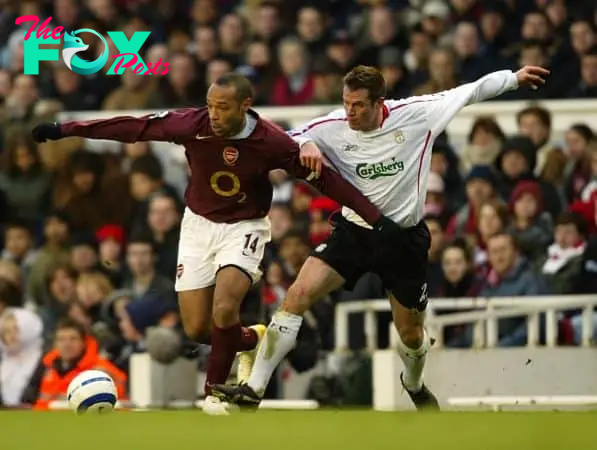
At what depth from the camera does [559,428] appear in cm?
844

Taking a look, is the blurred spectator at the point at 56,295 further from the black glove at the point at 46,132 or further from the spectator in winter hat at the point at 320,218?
the black glove at the point at 46,132

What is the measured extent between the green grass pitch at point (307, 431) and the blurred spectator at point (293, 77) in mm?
9900

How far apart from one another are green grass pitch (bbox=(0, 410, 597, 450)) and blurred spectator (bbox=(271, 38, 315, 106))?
32.5 ft

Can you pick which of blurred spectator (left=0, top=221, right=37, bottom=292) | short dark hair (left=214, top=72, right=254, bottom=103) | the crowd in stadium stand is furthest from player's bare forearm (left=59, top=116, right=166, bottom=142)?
blurred spectator (left=0, top=221, right=37, bottom=292)

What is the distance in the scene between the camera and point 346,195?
11.9m

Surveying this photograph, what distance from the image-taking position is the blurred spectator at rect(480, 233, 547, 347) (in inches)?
618

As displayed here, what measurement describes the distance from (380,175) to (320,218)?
468 cm

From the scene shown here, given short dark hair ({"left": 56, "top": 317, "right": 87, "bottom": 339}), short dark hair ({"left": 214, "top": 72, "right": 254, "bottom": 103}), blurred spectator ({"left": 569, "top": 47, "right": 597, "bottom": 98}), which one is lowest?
short dark hair ({"left": 56, "top": 317, "right": 87, "bottom": 339})

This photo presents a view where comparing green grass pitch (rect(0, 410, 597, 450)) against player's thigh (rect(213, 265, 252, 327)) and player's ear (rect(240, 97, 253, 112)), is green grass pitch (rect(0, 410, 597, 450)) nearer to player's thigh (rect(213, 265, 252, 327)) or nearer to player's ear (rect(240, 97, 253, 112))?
player's thigh (rect(213, 265, 252, 327))

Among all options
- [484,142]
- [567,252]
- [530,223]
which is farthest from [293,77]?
[567,252]

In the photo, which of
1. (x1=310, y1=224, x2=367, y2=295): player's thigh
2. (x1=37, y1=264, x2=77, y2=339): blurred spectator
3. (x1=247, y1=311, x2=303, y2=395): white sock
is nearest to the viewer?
(x1=247, y1=311, x2=303, y2=395): white sock

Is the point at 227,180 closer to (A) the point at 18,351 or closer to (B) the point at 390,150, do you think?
(B) the point at 390,150

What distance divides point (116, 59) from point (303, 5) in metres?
2.26

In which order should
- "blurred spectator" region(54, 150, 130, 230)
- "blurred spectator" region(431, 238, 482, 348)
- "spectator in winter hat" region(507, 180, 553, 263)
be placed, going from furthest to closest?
"blurred spectator" region(54, 150, 130, 230) < "spectator in winter hat" region(507, 180, 553, 263) < "blurred spectator" region(431, 238, 482, 348)
